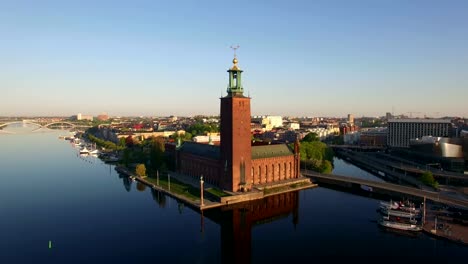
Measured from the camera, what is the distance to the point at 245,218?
2127 inches

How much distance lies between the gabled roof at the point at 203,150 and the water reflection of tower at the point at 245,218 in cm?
1488

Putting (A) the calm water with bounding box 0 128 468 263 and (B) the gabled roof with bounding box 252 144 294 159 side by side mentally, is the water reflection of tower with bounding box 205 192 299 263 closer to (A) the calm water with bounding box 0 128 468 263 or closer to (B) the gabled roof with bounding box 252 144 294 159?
(A) the calm water with bounding box 0 128 468 263

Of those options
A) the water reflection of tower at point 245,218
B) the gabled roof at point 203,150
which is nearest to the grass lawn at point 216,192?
the water reflection of tower at point 245,218

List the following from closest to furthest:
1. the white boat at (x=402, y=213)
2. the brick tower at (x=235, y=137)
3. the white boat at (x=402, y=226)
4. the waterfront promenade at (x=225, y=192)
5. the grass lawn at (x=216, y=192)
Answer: the white boat at (x=402, y=226), the white boat at (x=402, y=213), the waterfront promenade at (x=225, y=192), the grass lawn at (x=216, y=192), the brick tower at (x=235, y=137)

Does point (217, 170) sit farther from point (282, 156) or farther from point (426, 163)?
point (426, 163)

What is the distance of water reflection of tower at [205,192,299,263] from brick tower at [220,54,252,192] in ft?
18.4

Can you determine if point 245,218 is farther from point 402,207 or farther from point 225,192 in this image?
point 402,207

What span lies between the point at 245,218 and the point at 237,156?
14.5 m

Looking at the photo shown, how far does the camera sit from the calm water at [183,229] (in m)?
41.3

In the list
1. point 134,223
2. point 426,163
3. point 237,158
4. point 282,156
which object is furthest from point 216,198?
point 426,163

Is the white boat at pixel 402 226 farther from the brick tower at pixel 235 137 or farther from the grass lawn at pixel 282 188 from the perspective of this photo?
the brick tower at pixel 235 137

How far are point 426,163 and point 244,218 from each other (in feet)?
231

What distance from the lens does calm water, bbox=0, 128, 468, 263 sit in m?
41.3

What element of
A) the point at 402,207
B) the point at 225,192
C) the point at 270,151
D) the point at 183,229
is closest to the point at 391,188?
the point at 402,207
